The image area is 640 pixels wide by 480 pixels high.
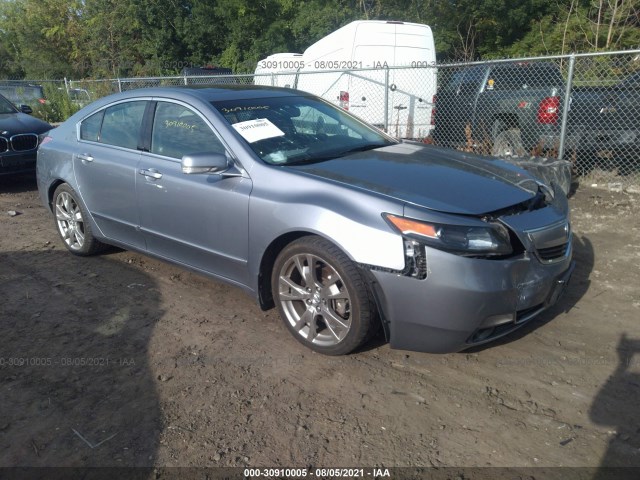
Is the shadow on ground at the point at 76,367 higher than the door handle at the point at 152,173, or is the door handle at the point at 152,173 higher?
the door handle at the point at 152,173

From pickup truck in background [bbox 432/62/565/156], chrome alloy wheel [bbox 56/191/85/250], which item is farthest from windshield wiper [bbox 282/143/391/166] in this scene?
pickup truck in background [bbox 432/62/565/156]

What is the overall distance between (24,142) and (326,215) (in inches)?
275

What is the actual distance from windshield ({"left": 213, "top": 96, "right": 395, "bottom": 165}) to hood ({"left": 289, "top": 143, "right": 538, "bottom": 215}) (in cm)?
20

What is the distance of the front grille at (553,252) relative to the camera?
3172 millimetres

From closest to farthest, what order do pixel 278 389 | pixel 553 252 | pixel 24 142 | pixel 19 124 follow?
pixel 278 389 < pixel 553 252 < pixel 24 142 < pixel 19 124

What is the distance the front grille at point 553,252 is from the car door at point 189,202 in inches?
72.1

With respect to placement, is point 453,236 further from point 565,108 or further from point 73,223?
point 565,108

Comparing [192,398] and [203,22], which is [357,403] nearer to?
[192,398]

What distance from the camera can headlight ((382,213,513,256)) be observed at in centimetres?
290

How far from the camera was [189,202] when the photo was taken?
3900 mm

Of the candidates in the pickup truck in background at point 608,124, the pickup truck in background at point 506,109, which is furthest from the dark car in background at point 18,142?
the pickup truck in background at point 608,124

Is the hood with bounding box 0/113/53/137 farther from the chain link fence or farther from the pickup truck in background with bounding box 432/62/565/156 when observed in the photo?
the pickup truck in background with bounding box 432/62/565/156

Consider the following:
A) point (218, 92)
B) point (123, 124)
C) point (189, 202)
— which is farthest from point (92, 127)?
point (189, 202)

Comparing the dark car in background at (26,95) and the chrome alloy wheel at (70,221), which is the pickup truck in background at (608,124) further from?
the dark car in background at (26,95)
